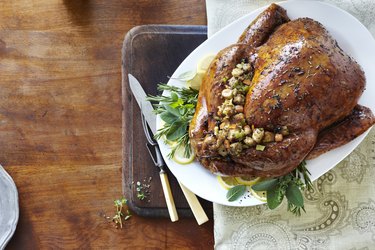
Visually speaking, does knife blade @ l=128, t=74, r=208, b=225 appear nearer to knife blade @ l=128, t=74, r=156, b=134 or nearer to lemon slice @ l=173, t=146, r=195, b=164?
knife blade @ l=128, t=74, r=156, b=134

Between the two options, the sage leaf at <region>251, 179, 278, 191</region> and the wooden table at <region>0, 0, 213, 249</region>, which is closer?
the sage leaf at <region>251, 179, 278, 191</region>

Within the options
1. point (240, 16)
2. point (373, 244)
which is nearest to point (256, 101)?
point (240, 16)

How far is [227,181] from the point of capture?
86.3 inches

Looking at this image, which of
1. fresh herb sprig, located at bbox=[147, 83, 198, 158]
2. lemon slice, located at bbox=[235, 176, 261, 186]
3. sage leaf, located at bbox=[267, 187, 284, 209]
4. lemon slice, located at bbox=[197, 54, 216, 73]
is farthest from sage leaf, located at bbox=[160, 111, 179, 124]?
sage leaf, located at bbox=[267, 187, 284, 209]

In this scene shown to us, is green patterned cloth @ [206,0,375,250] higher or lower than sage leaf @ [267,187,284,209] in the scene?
lower

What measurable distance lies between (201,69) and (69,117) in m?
0.65

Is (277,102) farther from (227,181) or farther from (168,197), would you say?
(168,197)

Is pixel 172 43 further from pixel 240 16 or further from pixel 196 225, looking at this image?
pixel 196 225

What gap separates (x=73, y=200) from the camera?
2.39 meters

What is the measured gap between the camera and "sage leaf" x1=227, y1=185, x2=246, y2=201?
2.14 m

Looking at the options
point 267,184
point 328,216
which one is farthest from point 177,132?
point 328,216

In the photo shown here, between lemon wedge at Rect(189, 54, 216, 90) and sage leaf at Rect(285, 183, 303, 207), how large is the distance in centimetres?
56

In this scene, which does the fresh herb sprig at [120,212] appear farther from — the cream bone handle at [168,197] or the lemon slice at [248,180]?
the lemon slice at [248,180]

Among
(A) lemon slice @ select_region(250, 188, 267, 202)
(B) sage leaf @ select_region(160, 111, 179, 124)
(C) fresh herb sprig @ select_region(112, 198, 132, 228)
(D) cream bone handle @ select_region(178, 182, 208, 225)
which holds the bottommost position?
(C) fresh herb sprig @ select_region(112, 198, 132, 228)
